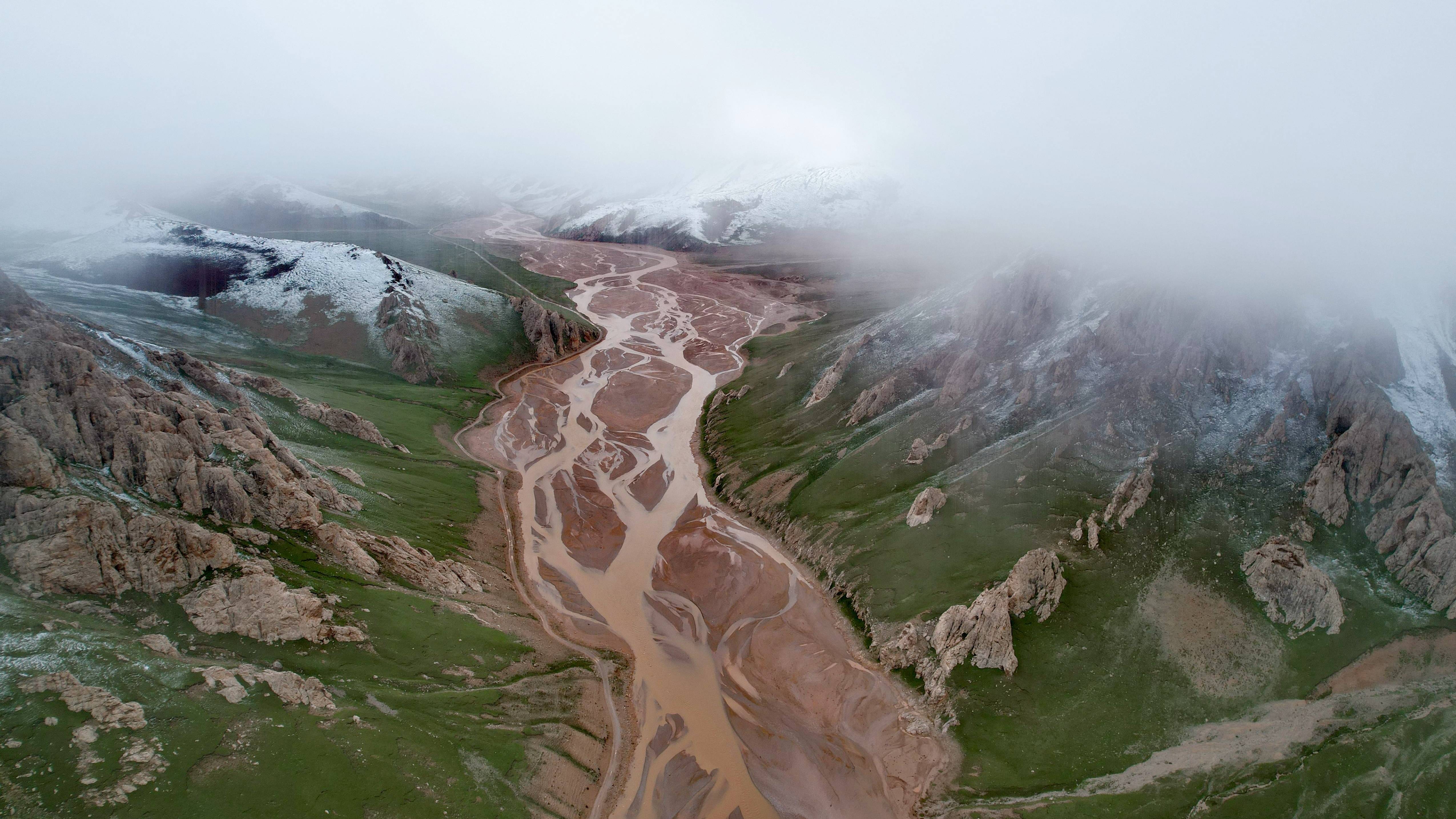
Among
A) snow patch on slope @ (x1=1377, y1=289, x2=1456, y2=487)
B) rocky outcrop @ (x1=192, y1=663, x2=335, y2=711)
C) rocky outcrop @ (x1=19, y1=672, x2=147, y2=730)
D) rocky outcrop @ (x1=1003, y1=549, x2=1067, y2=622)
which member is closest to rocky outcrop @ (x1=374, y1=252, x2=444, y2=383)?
rocky outcrop @ (x1=192, y1=663, x2=335, y2=711)

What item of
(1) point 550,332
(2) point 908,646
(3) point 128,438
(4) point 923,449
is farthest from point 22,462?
(1) point 550,332

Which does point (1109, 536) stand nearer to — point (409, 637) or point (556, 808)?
point (556, 808)

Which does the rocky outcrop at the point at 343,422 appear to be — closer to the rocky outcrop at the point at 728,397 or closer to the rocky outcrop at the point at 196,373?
the rocky outcrop at the point at 196,373

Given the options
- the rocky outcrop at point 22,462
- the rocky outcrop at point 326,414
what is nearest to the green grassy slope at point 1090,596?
the rocky outcrop at point 326,414

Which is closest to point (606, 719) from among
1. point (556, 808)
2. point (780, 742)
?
point (556, 808)

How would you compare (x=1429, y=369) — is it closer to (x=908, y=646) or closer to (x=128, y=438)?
(x=908, y=646)
